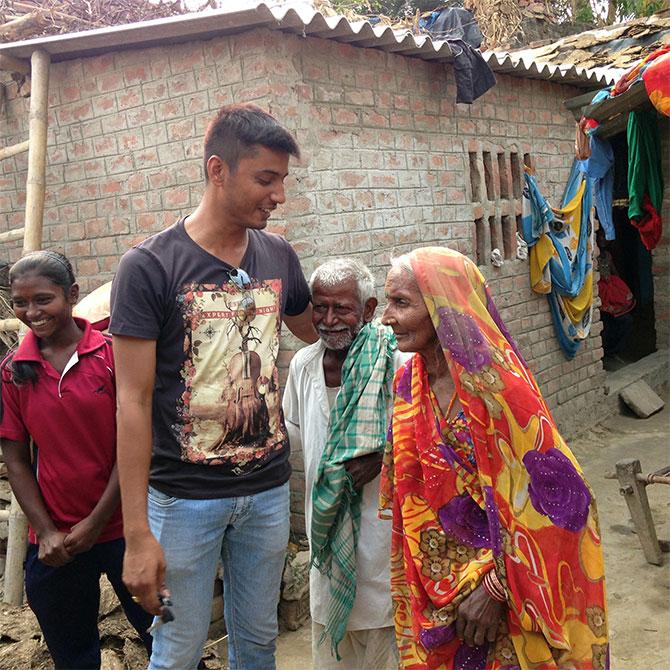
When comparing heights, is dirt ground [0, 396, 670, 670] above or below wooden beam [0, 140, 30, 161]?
below

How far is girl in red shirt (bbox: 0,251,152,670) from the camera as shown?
2.32 meters

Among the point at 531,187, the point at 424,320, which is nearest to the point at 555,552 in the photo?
the point at 424,320

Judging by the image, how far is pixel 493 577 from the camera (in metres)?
1.84

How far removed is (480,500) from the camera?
1.87 metres

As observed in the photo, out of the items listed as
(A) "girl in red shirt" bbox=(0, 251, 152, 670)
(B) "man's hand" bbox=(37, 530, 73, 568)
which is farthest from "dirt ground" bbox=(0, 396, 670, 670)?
(B) "man's hand" bbox=(37, 530, 73, 568)

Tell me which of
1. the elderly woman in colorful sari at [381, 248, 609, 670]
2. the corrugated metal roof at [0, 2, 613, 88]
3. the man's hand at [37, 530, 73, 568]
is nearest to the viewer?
the elderly woman in colorful sari at [381, 248, 609, 670]

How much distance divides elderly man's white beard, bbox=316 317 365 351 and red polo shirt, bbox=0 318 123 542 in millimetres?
700

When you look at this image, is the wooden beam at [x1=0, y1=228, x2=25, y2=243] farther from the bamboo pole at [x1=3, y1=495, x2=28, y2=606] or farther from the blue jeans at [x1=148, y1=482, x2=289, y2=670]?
the blue jeans at [x1=148, y1=482, x2=289, y2=670]

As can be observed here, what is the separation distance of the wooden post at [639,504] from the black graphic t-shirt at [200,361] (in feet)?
9.22

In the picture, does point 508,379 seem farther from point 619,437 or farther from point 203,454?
point 619,437

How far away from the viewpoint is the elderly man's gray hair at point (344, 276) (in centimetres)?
243

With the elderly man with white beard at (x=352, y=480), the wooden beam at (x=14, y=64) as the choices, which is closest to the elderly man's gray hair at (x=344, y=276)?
the elderly man with white beard at (x=352, y=480)

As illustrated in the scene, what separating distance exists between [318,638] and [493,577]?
0.93 metres

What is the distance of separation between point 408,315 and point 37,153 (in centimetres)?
310
